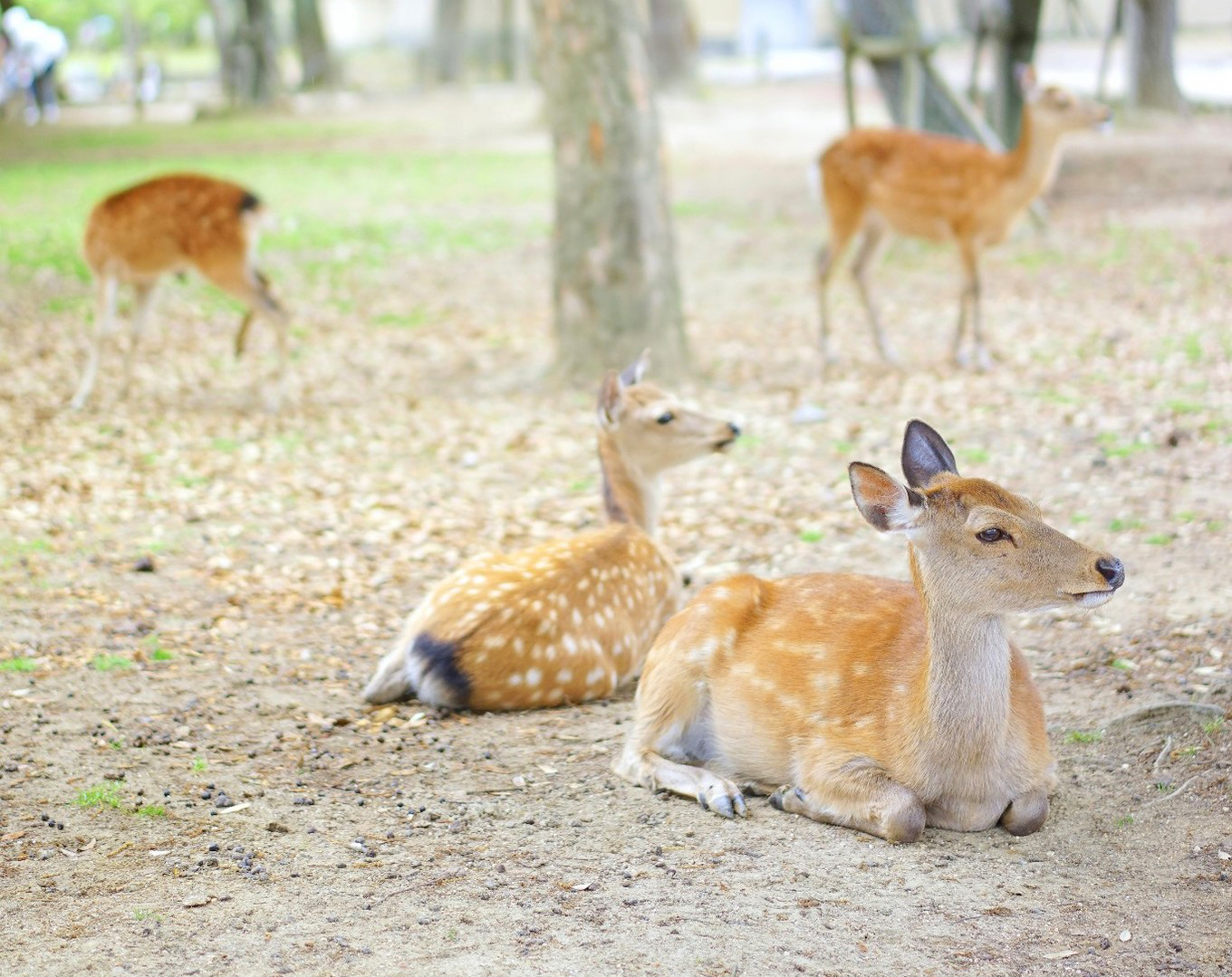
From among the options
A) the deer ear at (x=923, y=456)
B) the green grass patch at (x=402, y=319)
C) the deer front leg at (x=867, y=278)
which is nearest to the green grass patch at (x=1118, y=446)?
the deer front leg at (x=867, y=278)

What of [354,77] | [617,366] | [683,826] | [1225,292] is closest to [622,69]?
[617,366]

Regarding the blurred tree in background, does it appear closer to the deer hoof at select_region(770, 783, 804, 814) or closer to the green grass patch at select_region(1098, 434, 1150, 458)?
the green grass patch at select_region(1098, 434, 1150, 458)

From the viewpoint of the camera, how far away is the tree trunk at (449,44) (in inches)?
1387

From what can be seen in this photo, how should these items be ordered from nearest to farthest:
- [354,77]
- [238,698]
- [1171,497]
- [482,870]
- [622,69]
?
[482,870], [238,698], [1171,497], [622,69], [354,77]

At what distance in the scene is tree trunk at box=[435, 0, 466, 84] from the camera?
3522cm

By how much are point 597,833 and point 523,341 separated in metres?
6.75

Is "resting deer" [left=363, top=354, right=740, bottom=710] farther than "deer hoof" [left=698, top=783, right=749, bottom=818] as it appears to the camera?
Yes

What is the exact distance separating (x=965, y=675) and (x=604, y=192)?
5.36m

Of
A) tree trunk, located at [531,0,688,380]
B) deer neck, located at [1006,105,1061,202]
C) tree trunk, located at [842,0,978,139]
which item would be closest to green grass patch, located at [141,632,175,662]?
tree trunk, located at [531,0,688,380]

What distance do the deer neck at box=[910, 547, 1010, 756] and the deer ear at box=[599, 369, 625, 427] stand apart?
2.19m

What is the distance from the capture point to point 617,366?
8719mm

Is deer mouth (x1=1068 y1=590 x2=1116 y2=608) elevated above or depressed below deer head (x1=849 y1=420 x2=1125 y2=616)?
below

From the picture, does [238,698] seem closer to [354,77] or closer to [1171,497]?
[1171,497]

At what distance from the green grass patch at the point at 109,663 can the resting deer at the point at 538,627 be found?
859mm
